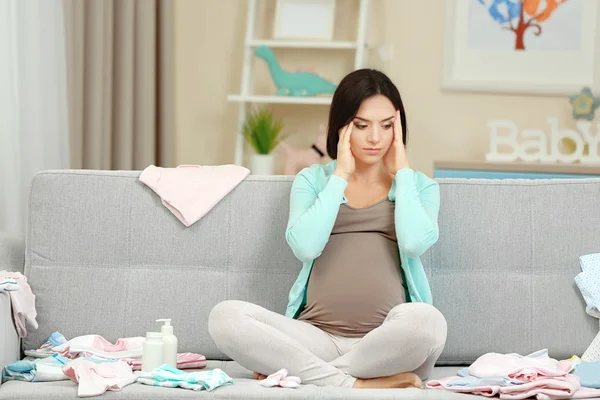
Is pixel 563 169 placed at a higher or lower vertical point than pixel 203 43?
lower

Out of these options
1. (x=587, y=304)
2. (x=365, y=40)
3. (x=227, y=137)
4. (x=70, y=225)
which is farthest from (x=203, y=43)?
(x=587, y=304)

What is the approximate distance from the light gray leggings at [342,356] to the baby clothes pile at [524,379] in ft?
0.34

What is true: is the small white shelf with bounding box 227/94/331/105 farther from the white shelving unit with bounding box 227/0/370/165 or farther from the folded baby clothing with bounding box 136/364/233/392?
the folded baby clothing with bounding box 136/364/233/392

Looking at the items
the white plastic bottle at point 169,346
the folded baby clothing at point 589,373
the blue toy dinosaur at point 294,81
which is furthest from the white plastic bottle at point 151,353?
the blue toy dinosaur at point 294,81

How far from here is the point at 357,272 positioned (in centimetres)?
235

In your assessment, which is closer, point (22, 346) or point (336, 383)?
point (336, 383)

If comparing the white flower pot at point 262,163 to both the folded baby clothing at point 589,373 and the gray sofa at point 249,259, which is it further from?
the folded baby clothing at point 589,373

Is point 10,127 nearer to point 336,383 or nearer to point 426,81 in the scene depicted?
point 336,383

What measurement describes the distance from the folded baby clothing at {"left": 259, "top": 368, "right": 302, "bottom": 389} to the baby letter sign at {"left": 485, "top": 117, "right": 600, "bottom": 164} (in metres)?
2.15

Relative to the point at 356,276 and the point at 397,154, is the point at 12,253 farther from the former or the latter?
the point at 397,154

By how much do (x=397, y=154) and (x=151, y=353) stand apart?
31.6 inches

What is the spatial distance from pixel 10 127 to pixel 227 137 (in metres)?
1.47

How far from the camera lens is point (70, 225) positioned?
250cm

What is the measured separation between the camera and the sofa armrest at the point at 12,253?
2459 mm
